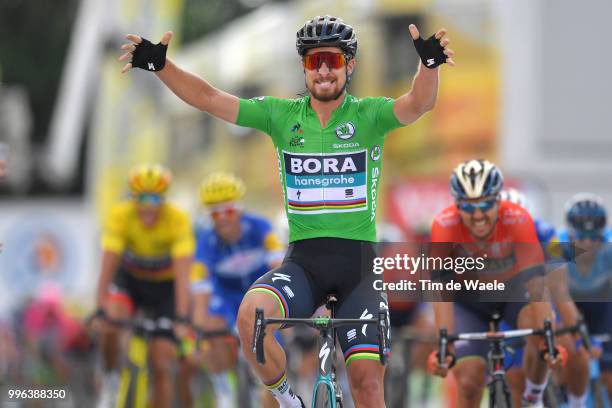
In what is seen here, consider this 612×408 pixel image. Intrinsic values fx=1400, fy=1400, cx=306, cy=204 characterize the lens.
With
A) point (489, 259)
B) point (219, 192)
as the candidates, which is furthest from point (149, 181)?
point (489, 259)

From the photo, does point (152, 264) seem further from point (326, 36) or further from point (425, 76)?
point (425, 76)

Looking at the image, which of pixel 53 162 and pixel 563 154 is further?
pixel 53 162

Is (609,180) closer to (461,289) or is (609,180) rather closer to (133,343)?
(133,343)

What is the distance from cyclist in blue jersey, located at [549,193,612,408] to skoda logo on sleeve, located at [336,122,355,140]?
2391 millimetres

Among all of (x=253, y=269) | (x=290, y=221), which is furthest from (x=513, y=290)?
(x=253, y=269)

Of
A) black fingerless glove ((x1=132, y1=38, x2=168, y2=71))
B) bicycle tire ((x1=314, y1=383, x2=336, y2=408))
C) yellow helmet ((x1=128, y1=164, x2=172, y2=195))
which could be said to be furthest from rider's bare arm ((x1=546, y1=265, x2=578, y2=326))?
yellow helmet ((x1=128, y1=164, x2=172, y2=195))

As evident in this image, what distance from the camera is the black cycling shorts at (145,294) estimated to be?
41.8 ft

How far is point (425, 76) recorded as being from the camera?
7.42 meters

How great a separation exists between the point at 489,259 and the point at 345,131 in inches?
67.9

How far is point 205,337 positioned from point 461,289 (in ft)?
11.6

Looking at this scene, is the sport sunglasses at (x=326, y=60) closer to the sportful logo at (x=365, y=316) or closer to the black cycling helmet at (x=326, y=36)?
the black cycling helmet at (x=326, y=36)

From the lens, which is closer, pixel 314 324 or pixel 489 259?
pixel 314 324

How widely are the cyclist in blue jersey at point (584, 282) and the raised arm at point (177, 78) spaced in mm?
2879

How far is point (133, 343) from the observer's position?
12.0 metres
